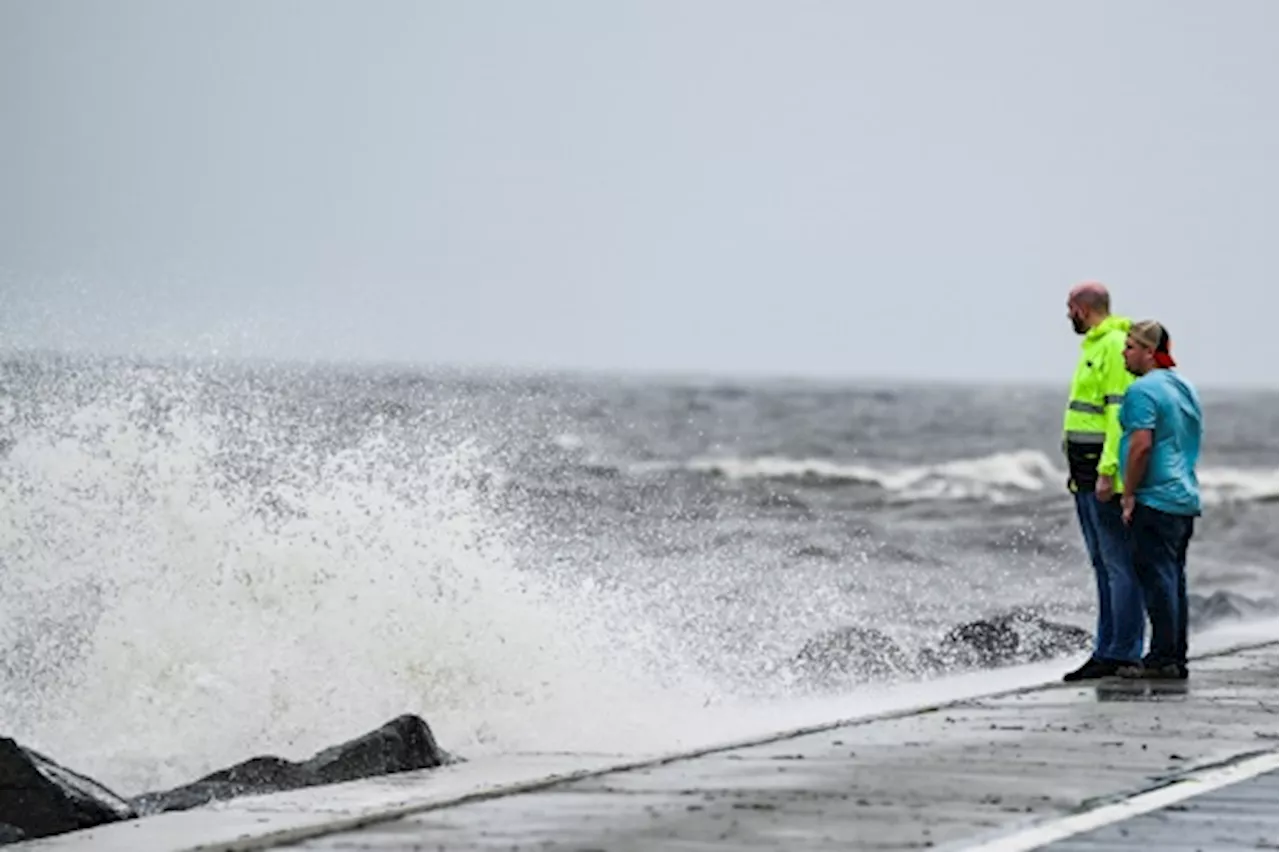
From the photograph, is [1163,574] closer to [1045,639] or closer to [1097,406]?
[1097,406]

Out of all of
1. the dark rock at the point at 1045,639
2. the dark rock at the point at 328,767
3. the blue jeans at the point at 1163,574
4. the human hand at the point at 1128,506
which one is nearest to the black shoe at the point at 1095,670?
the blue jeans at the point at 1163,574

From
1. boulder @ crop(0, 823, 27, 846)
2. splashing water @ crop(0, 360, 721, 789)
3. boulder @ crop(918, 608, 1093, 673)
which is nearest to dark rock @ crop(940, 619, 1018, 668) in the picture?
boulder @ crop(918, 608, 1093, 673)

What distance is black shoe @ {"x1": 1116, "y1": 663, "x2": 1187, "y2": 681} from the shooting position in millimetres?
13836

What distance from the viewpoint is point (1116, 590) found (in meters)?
14.0

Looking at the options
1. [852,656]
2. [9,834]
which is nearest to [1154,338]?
[9,834]

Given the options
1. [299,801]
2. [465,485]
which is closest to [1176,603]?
[299,801]

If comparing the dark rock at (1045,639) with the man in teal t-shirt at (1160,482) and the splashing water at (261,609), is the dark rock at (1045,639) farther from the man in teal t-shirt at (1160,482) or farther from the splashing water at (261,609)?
the man in teal t-shirt at (1160,482)

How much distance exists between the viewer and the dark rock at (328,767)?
11.6 metres

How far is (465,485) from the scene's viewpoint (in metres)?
23.1

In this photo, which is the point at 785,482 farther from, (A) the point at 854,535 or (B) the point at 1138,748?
(B) the point at 1138,748

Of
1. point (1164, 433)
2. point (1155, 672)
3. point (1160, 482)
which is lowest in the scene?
point (1155, 672)

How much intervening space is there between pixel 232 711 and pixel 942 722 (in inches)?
231

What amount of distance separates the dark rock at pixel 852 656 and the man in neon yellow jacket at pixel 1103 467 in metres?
5.46

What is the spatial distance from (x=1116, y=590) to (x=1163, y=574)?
32 centimetres
